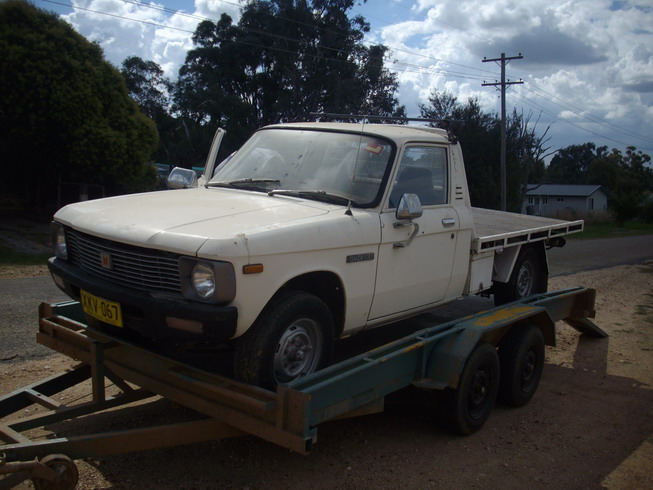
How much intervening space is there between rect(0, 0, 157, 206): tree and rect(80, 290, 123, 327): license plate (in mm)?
12441

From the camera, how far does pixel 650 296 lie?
1052cm

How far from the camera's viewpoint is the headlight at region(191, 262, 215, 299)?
324 cm

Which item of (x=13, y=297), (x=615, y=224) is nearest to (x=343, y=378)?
(x=13, y=297)

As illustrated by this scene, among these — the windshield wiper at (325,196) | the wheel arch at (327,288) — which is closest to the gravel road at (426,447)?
the wheel arch at (327,288)

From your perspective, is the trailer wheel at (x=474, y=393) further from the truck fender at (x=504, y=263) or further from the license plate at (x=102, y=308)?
the license plate at (x=102, y=308)

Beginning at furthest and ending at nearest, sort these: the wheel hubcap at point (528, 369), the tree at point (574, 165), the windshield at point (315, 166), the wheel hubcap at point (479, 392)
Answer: the tree at point (574, 165), the wheel hubcap at point (528, 369), the wheel hubcap at point (479, 392), the windshield at point (315, 166)

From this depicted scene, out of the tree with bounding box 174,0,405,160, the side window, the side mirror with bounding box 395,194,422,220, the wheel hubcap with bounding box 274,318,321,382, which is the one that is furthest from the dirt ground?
the tree with bounding box 174,0,405,160

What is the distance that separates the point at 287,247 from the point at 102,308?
3.86ft

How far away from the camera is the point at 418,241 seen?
459 cm

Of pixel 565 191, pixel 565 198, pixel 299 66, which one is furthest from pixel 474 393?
pixel 565 191

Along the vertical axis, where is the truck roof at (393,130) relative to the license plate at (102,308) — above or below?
above

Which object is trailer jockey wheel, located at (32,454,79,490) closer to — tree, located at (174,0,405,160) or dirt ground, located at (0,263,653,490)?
dirt ground, located at (0,263,653,490)

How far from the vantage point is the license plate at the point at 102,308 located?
139 inches

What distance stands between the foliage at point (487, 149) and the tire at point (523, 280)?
28.3m
